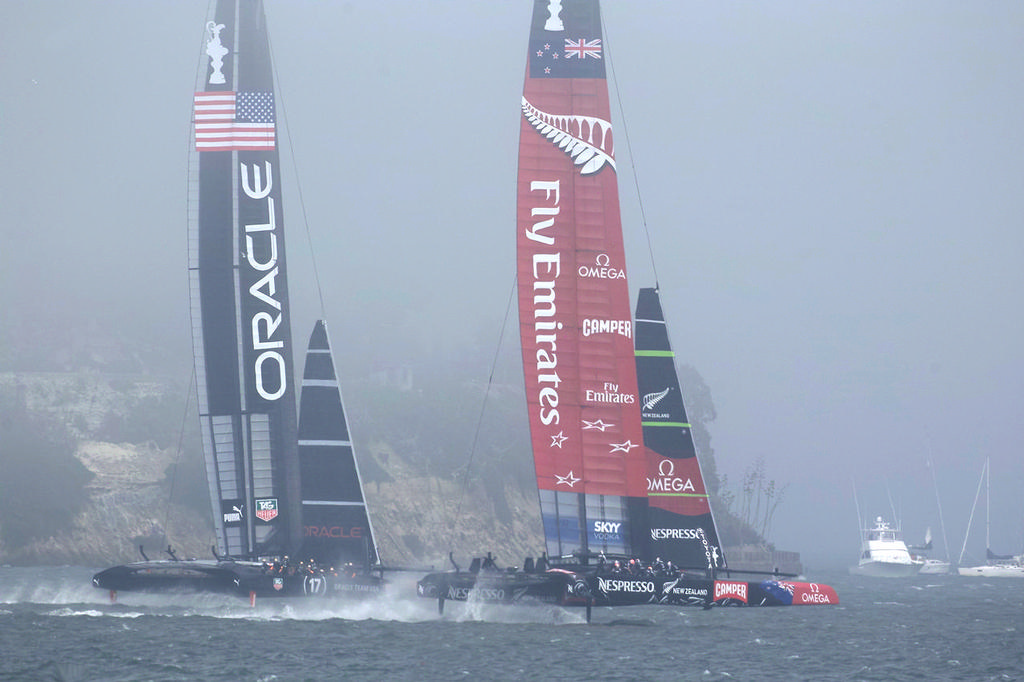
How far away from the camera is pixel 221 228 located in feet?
134

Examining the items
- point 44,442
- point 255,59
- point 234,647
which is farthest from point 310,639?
point 44,442

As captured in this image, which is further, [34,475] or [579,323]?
[34,475]

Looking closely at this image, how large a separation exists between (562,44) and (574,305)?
27.1ft

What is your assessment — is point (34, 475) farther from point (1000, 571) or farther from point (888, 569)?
point (1000, 571)

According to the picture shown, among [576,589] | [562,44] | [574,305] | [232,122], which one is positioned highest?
[562,44]

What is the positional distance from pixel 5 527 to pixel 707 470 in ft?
248

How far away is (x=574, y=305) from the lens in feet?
130

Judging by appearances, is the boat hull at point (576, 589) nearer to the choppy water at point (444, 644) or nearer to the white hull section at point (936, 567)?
the choppy water at point (444, 644)

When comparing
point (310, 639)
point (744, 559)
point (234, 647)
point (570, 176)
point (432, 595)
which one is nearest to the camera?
point (234, 647)

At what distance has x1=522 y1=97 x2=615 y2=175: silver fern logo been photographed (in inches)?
1567

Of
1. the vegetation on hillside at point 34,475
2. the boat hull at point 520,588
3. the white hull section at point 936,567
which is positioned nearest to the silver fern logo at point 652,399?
the boat hull at point 520,588

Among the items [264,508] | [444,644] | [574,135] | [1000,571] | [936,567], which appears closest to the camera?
[444,644]

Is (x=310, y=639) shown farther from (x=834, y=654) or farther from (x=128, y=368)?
(x=128, y=368)

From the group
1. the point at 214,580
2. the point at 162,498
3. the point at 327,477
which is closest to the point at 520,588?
the point at 214,580
